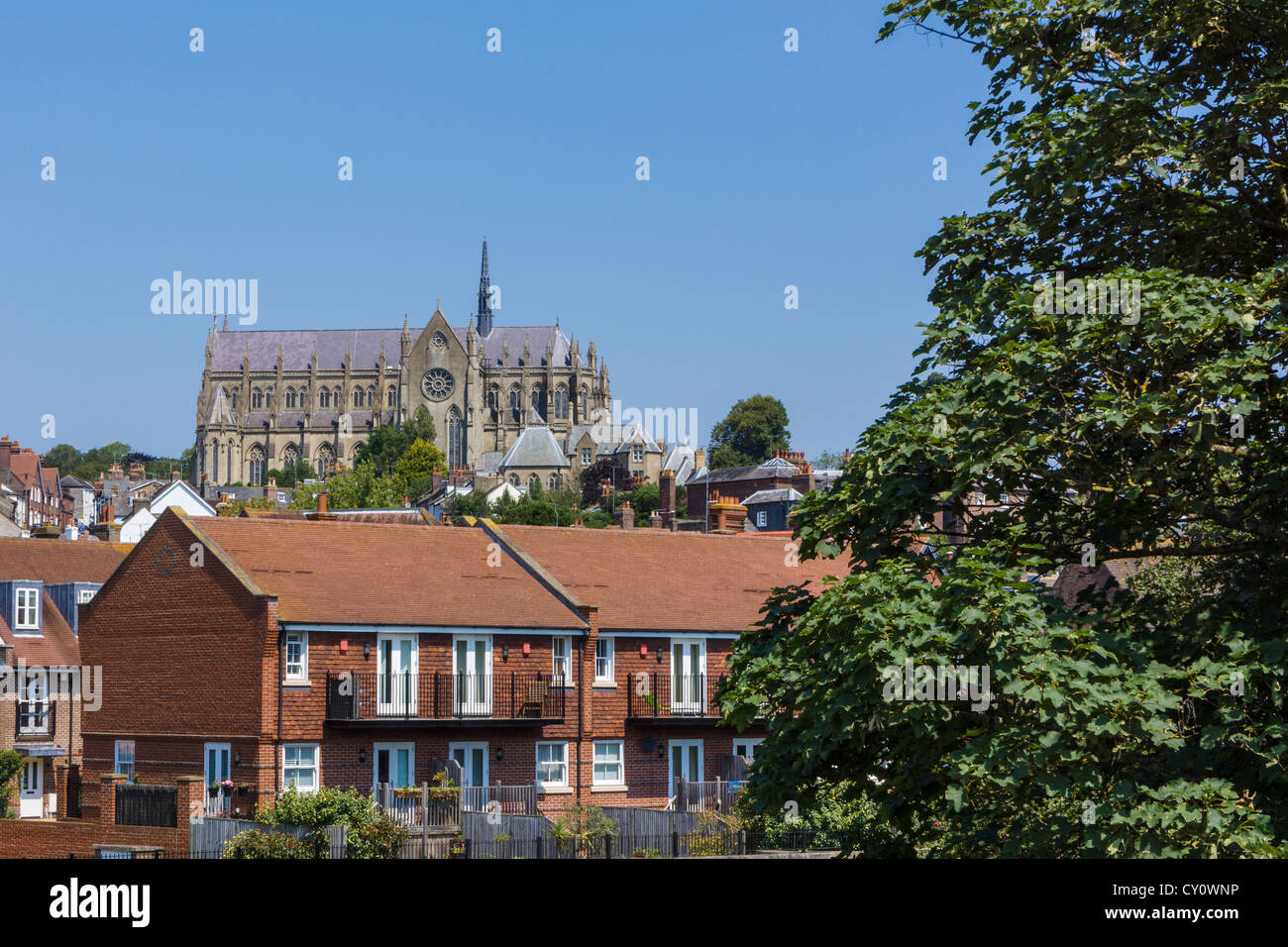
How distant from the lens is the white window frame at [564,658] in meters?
39.9

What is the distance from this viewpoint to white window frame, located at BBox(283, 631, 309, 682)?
35875mm

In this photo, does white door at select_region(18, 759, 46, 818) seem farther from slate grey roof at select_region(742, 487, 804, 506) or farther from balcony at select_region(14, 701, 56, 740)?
slate grey roof at select_region(742, 487, 804, 506)

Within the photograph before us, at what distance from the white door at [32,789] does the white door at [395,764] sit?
16.7m

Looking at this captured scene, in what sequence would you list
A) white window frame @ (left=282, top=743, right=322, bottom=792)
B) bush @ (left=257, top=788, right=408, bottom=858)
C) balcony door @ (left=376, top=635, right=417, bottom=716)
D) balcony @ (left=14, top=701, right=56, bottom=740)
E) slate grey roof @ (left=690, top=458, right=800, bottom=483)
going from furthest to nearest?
slate grey roof @ (left=690, top=458, right=800, bottom=483) → balcony @ (left=14, top=701, right=56, bottom=740) → balcony door @ (left=376, top=635, right=417, bottom=716) → white window frame @ (left=282, top=743, right=322, bottom=792) → bush @ (left=257, top=788, right=408, bottom=858)

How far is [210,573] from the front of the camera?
37625 millimetres

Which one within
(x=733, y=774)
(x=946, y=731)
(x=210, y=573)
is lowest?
(x=733, y=774)

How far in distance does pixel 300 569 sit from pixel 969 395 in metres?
25.9

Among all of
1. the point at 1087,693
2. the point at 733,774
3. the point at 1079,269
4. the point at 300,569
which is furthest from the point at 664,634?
the point at 1087,693

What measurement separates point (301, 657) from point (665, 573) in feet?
42.5

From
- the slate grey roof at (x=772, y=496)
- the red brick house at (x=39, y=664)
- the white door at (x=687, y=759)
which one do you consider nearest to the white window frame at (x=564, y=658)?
the white door at (x=687, y=759)

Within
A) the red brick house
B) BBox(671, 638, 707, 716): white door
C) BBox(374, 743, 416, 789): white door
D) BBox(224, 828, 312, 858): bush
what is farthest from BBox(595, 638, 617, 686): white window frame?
the red brick house

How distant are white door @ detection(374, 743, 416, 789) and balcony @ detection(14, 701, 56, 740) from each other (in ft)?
58.1

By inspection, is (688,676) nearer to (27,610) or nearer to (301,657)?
(301,657)
